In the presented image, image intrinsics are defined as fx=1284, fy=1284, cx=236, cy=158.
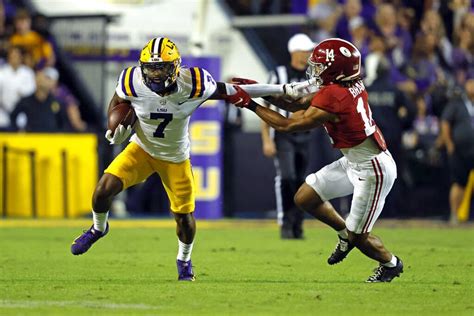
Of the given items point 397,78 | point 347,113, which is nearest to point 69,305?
point 347,113

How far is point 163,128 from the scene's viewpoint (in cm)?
959

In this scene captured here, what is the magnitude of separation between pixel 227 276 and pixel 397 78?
9.57 meters

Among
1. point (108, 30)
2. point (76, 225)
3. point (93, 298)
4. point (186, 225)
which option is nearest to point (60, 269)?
point (186, 225)

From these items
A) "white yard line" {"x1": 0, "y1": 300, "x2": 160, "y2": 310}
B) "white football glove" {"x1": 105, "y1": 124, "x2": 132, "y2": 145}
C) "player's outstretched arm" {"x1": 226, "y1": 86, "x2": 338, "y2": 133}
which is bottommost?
"white yard line" {"x1": 0, "y1": 300, "x2": 160, "y2": 310}

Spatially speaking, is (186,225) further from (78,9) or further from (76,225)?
(78,9)

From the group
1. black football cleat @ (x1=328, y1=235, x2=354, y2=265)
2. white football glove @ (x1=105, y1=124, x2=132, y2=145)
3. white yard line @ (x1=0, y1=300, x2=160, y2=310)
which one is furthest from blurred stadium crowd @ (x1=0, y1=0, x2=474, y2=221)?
white yard line @ (x1=0, y1=300, x2=160, y2=310)

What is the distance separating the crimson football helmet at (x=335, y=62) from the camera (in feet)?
30.5

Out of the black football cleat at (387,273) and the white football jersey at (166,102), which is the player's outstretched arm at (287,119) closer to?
the white football jersey at (166,102)

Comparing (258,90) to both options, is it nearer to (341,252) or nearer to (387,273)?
(341,252)

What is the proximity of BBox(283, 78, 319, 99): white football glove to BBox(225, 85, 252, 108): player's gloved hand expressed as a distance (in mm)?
418

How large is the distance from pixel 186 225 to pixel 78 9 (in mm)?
10845

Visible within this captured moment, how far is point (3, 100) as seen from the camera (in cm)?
1833

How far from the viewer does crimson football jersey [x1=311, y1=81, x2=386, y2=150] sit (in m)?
9.17

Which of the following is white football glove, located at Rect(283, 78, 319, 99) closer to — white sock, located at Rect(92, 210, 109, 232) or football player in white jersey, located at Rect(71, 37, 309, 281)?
football player in white jersey, located at Rect(71, 37, 309, 281)
